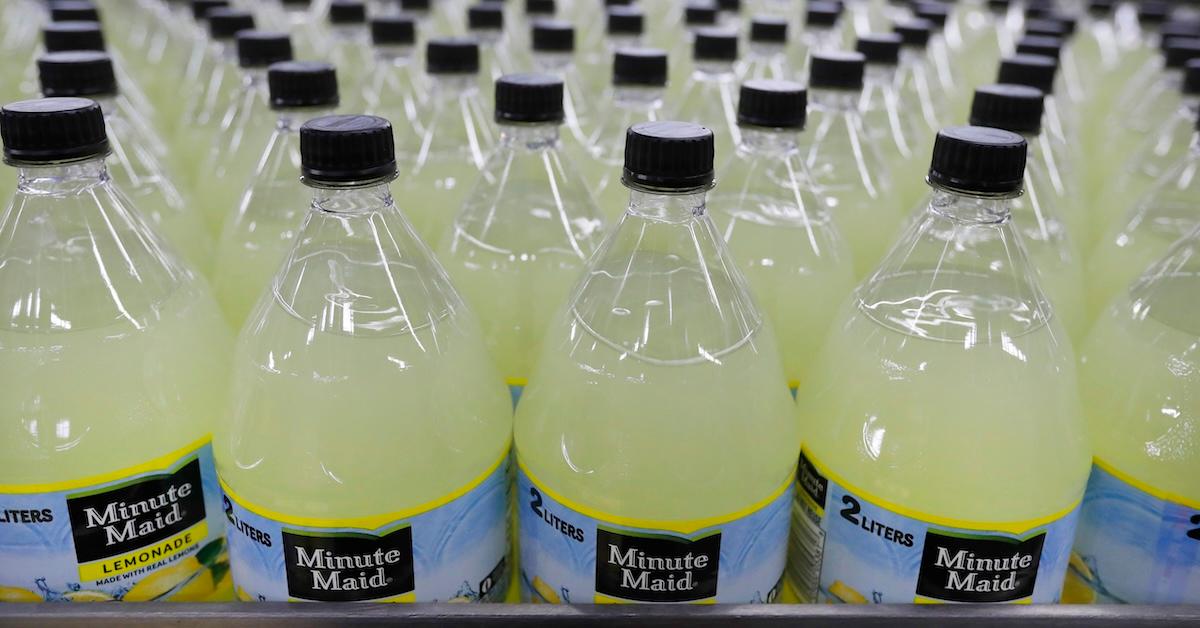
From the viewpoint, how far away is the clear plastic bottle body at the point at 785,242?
1141mm

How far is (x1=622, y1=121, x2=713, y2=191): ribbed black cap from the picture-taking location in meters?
0.76

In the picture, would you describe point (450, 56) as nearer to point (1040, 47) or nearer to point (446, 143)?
point (446, 143)

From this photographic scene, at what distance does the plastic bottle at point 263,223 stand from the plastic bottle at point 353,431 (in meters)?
0.31

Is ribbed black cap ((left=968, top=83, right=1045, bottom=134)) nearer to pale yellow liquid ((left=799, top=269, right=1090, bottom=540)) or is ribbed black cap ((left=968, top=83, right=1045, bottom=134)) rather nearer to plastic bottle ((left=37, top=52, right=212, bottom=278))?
pale yellow liquid ((left=799, top=269, right=1090, bottom=540))

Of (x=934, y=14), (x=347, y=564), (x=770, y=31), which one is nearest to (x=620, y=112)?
(x=770, y=31)

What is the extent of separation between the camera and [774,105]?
105cm

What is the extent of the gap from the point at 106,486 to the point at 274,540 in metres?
0.16

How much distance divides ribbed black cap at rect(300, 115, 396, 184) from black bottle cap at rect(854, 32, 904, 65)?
1064 mm

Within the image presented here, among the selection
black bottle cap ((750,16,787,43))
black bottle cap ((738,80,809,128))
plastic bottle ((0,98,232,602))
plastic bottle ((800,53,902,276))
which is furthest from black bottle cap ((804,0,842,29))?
plastic bottle ((0,98,232,602))

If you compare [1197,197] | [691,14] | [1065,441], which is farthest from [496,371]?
[691,14]

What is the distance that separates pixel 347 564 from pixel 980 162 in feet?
2.18

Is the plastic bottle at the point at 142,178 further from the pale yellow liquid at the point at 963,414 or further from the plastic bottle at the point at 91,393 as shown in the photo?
the pale yellow liquid at the point at 963,414

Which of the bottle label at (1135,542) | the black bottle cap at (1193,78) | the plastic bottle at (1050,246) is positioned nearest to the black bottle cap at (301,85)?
the plastic bottle at (1050,246)

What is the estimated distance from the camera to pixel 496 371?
0.96 meters
